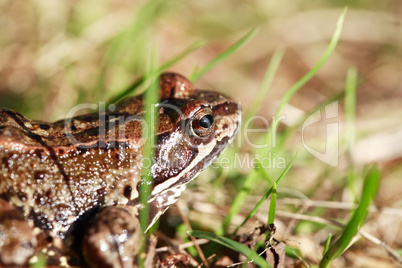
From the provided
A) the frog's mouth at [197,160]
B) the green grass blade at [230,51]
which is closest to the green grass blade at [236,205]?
the frog's mouth at [197,160]

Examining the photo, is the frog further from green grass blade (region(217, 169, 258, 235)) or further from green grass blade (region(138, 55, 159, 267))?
green grass blade (region(217, 169, 258, 235))

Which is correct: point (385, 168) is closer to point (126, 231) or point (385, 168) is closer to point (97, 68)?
point (126, 231)

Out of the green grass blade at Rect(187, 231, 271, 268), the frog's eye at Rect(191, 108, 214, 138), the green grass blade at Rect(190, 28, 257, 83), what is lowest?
the green grass blade at Rect(187, 231, 271, 268)

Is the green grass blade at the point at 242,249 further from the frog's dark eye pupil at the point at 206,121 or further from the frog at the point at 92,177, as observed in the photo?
the frog's dark eye pupil at the point at 206,121

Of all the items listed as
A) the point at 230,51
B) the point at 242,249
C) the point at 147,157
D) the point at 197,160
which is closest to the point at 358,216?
the point at 242,249

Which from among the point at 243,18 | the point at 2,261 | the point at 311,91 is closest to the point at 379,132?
the point at 311,91

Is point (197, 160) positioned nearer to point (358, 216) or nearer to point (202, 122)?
point (202, 122)

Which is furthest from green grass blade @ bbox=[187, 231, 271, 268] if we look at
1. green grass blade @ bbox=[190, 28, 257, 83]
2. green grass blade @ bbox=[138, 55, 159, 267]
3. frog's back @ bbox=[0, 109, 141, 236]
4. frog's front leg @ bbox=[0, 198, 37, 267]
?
green grass blade @ bbox=[190, 28, 257, 83]

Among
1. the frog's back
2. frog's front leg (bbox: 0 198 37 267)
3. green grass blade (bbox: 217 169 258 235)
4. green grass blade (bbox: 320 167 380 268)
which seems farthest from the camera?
green grass blade (bbox: 217 169 258 235)
